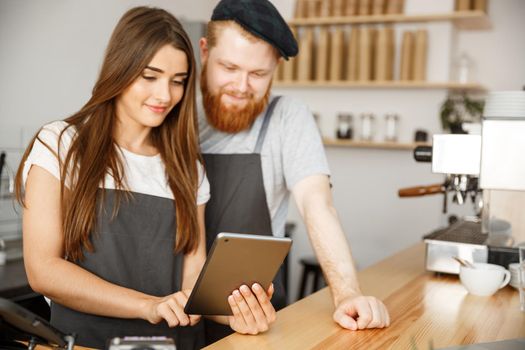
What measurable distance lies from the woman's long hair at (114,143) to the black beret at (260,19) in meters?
0.17

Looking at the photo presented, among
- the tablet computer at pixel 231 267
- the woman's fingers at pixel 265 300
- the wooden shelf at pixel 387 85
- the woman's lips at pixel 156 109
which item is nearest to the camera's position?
the tablet computer at pixel 231 267

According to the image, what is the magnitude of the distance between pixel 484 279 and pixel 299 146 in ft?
2.10

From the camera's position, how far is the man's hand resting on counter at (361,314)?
55.0 inches

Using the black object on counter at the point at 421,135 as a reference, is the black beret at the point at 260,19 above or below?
above

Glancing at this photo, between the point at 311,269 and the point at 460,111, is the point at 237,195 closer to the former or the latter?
the point at 311,269

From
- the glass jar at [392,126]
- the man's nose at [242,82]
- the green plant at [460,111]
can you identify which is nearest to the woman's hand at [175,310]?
the man's nose at [242,82]

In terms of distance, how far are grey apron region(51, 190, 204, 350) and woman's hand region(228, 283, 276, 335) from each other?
38 centimetres

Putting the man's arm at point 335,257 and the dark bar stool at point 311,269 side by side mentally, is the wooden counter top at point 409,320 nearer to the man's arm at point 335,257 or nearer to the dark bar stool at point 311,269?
the man's arm at point 335,257

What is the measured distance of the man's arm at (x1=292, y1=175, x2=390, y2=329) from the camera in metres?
1.41

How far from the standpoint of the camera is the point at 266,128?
1.92m

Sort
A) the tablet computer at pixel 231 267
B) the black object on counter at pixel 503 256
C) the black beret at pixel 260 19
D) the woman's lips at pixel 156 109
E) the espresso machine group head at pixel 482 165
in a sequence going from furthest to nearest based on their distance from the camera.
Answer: the black object on counter at pixel 503 256 → the black beret at pixel 260 19 → the woman's lips at pixel 156 109 → the espresso machine group head at pixel 482 165 → the tablet computer at pixel 231 267

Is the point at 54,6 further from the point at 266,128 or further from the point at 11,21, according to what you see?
the point at 266,128

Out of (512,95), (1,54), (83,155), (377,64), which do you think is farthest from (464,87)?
(83,155)

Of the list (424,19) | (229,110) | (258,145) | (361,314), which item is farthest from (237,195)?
(424,19)
